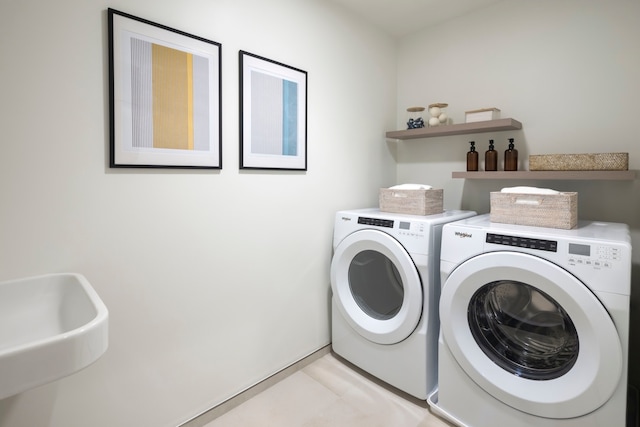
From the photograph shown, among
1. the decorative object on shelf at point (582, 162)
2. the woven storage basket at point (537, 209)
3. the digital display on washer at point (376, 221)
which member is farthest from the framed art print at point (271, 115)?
the decorative object on shelf at point (582, 162)

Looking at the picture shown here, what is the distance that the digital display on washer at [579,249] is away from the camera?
129 cm

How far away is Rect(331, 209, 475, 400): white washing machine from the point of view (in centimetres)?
178

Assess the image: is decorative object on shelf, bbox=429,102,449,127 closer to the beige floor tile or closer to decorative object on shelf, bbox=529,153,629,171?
decorative object on shelf, bbox=529,153,629,171

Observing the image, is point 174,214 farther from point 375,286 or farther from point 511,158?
point 511,158

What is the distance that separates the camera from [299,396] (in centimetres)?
194

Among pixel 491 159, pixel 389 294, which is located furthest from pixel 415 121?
pixel 389 294

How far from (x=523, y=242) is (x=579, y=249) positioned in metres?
0.19

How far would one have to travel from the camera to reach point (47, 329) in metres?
1.15

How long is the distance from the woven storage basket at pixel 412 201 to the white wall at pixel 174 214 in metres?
0.36

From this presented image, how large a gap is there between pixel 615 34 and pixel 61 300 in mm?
2855

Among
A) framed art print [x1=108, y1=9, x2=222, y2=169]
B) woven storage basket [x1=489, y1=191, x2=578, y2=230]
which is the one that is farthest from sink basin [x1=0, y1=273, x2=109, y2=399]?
woven storage basket [x1=489, y1=191, x2=578, y2=230]

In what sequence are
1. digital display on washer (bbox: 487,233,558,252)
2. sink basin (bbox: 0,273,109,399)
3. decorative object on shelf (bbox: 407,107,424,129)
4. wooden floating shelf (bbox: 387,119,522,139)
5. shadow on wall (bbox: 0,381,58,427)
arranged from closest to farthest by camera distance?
1. sink basin (bbox: 0,273,109,399)
2. shadow on wall (bbox: 0,381,58,427)
3. digital display on washer (bbox: 487,233,558,252)
4. wooden floating shelf (bbox: 387,119,522,139)
5. decorative object on shelf (bbox: 407,107,424,129)

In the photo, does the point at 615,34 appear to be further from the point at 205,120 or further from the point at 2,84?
the point at 2,84

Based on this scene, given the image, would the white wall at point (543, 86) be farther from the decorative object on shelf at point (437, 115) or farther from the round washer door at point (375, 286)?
the round washer door at point (375, 286)
